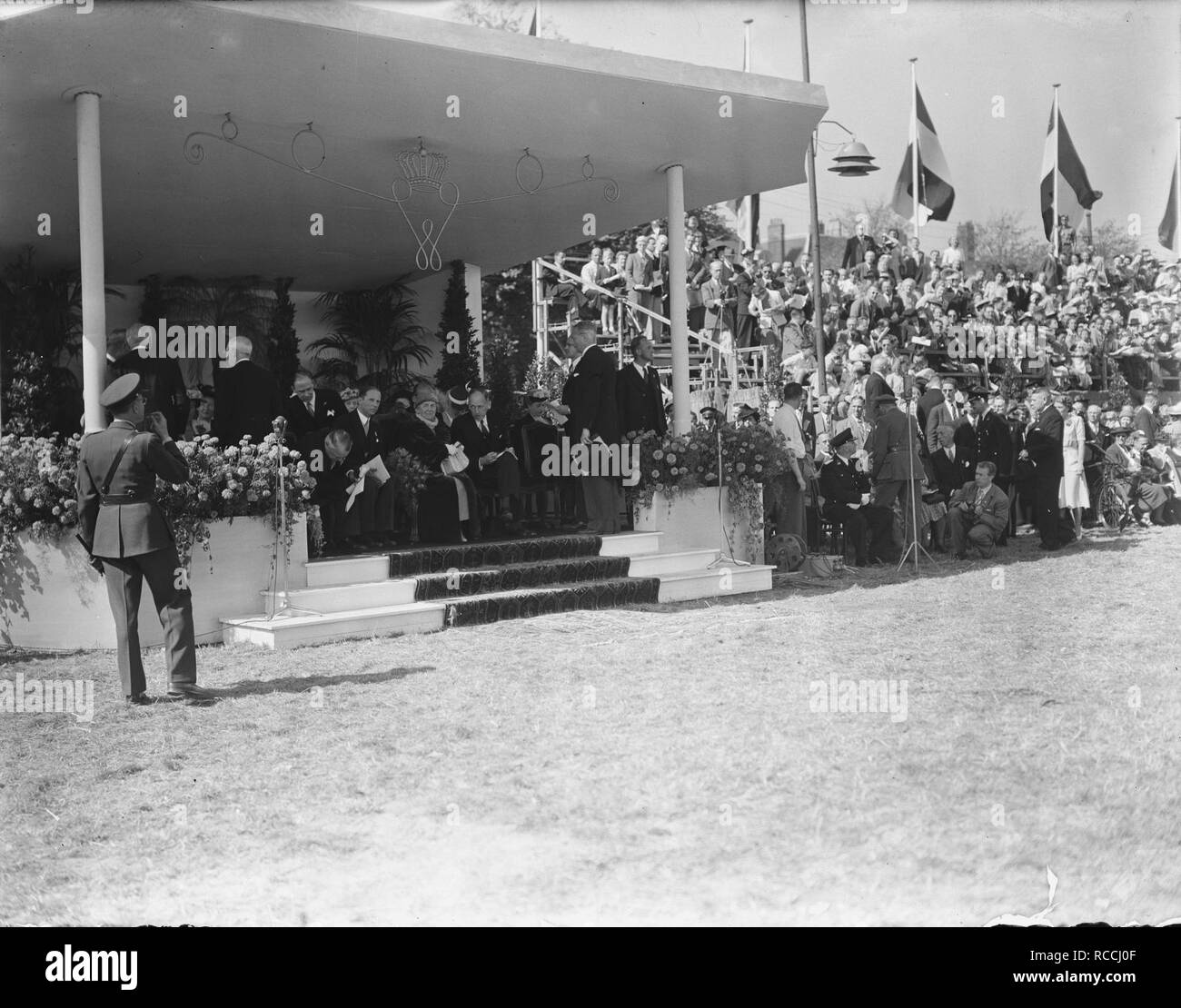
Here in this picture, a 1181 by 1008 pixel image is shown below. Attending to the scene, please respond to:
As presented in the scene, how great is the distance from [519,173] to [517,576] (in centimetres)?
497

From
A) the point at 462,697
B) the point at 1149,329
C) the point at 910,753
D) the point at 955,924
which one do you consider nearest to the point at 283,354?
the point at 462,697

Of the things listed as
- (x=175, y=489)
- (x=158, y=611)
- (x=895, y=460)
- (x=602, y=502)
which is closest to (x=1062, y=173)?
(x=895, y=460)

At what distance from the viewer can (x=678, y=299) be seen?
1348cm

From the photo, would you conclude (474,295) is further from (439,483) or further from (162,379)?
(439,483)

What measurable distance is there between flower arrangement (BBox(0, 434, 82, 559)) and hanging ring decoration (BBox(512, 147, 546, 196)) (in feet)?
18.3

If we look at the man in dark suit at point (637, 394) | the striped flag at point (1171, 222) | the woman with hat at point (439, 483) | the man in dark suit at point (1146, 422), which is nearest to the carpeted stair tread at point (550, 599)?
the woman with hat at point (439, 483)

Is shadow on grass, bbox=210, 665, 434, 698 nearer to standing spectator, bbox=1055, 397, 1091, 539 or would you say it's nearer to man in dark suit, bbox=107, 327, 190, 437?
man in dark suit, bbox=107, 327, 190, 437

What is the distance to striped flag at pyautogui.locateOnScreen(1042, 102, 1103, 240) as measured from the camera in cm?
2514

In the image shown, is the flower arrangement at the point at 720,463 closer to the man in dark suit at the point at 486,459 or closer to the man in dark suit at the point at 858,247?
the man in dark suit at the point at 486,459

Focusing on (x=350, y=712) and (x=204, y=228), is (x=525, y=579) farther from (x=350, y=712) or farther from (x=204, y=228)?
(x=204, y=228)

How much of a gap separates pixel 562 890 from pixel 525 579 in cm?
662

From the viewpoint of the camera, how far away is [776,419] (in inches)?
550

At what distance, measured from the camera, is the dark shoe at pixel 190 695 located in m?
7.87

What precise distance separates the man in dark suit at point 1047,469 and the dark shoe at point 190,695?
35.5 ft
